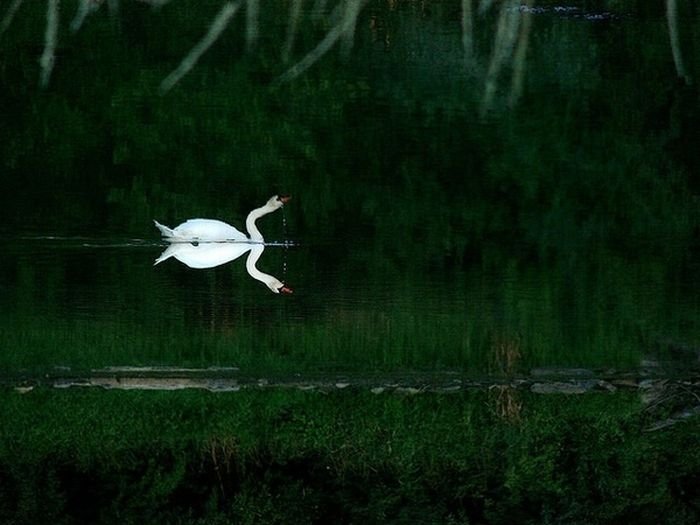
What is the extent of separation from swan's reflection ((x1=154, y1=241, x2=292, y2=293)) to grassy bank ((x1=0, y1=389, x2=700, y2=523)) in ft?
1.32

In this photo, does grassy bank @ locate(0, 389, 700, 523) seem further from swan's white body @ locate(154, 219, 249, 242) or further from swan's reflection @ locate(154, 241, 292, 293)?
swan's white body @ locate(154, 219, 249, 242)

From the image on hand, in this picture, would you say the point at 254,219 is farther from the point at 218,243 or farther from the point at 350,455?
the point at 350,455

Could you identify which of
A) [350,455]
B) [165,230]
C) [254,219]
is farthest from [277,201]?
[350,455]

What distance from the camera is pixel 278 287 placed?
343 cm

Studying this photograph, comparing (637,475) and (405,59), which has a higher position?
(405,59)

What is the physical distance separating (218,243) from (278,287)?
27 centimetres

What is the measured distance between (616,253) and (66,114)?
2.02 meters

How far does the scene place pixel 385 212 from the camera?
3.45m

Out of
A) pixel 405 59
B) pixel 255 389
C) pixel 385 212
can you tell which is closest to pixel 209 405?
Result: pixel 255 389

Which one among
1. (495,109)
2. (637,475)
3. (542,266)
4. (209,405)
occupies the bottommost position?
(637,475)

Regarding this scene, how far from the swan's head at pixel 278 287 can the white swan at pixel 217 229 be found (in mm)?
156

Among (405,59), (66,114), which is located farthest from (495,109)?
(66,114)

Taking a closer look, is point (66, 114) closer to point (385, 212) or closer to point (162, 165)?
point (162, 165)

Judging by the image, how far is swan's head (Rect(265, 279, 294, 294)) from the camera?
343cm
